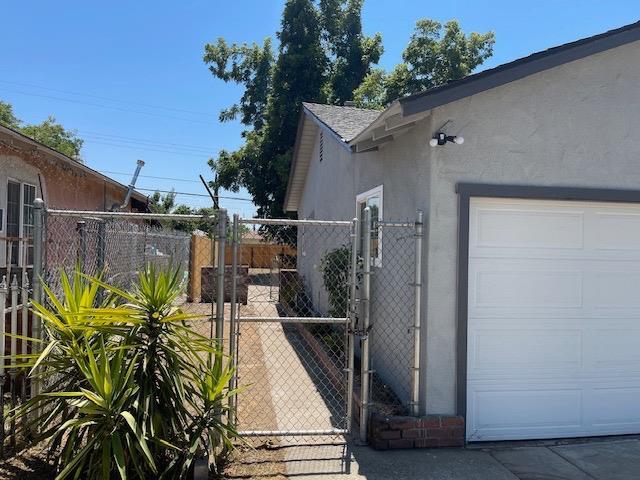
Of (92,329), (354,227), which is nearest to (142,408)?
(92,329)

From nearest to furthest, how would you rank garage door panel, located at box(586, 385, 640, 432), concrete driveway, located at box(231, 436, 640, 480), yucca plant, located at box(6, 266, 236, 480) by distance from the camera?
yucca plant, located at box(6, 266, 236, 480) → concrete driveway, located at box(231, 436, 640, 480) → garage door panel, located at box(586, 385, 640, 432)

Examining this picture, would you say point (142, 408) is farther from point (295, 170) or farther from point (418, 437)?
point (295, 170)

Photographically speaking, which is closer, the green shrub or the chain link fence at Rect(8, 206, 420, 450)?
the chain link fence at Rect(8, 206, 420, 450)

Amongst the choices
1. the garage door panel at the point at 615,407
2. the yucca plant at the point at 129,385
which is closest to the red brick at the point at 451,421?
the garage door panel at the point at 615,407

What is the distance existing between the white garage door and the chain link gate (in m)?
1.39

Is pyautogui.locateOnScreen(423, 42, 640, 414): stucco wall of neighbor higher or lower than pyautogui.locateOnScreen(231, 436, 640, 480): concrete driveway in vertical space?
higher

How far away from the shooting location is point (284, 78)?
25.9 m

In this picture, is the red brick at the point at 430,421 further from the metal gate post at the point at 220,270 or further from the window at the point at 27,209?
the window at the point at 27,209

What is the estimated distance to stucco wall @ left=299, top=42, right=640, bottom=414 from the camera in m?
5.22

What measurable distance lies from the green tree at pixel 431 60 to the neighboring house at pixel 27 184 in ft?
54.8

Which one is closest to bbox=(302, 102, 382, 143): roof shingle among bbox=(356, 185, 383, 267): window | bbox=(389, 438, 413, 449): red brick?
bbox=(356, 185, 383, 267): window

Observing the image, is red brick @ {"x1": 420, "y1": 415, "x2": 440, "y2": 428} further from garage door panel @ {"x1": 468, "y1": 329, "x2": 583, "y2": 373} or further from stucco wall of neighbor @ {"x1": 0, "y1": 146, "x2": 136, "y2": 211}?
stucco wall of neighbor @ {"x1": 0, "y1": 146, "x2": 136, "y2": 211}

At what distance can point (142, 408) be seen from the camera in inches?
156

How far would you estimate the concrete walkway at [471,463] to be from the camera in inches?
179
